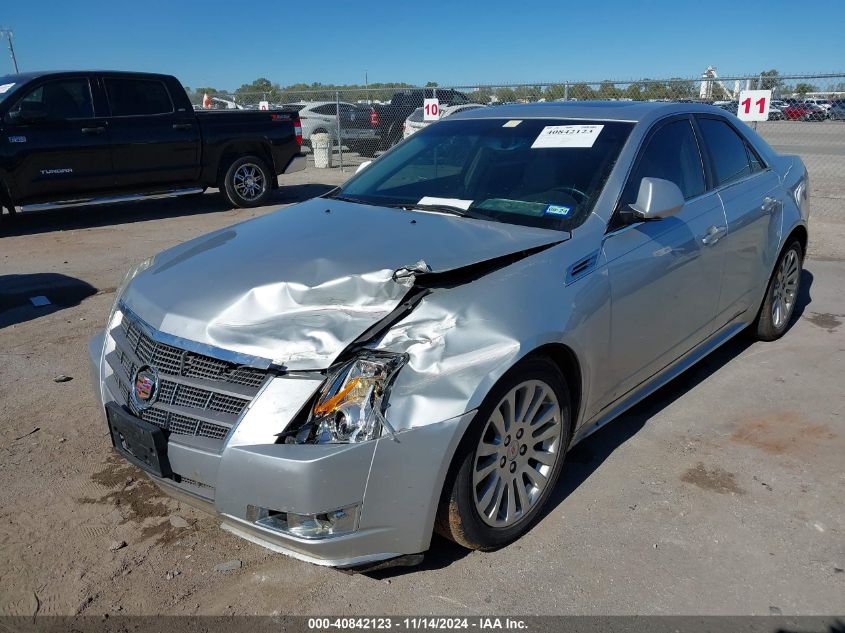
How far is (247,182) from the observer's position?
11422 millimetres

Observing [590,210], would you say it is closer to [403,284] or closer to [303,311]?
[403,284]

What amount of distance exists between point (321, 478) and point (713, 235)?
2714 mm

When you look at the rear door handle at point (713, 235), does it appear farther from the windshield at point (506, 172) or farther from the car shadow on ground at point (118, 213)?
the car shadow on ground at point (118, 213)

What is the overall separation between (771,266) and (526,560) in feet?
9.84

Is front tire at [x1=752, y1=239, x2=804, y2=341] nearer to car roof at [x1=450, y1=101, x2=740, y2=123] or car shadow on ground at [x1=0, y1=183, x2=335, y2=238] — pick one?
car roof at [x1=450, y1=101, x2=740, y2=123]

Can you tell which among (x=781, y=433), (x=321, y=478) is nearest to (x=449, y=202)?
(x=321, y=478)

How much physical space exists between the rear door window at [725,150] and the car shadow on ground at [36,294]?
5.29m

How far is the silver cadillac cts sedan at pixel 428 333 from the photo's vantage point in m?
2.43

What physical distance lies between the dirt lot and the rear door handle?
1.01 meters

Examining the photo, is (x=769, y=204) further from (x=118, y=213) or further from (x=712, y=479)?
(x=118, y=213)

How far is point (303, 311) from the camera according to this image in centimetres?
267

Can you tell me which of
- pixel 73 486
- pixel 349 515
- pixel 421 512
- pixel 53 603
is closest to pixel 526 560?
pixel 421 512

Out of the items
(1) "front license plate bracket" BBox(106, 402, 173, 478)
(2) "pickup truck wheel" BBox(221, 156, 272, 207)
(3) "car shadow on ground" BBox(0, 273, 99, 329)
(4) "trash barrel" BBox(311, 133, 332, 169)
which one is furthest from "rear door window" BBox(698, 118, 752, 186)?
(4) "trash barrel" BBox(311, 133, 332, 169)

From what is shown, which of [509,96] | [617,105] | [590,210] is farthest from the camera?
[509,96]
